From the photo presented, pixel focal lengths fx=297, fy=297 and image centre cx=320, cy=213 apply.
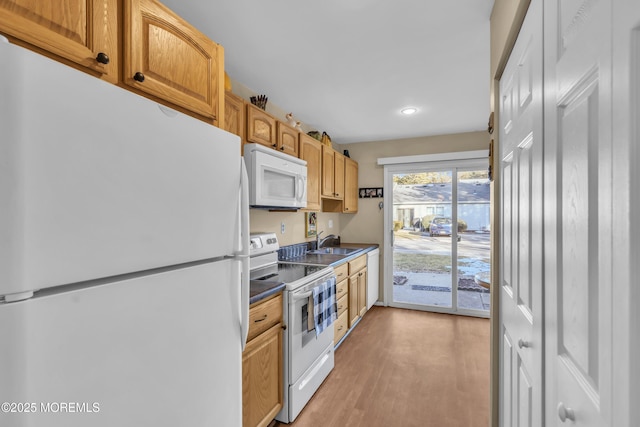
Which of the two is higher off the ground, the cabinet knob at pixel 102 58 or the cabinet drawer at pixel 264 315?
the cabinet knob at pixel 102 58

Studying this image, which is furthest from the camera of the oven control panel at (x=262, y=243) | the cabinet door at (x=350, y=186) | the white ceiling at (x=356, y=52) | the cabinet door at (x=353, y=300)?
the cabinet door at (x=350, y=186)

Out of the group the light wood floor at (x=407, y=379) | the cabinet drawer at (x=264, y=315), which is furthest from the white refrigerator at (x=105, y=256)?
the light wood floor at (x=407, y=379)

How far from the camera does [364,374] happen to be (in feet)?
8.19

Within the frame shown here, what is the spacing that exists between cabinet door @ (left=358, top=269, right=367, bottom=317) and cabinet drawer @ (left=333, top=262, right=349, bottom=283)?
48 cm

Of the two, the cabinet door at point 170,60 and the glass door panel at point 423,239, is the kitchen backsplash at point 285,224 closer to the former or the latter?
the glass door panel at point 423,239

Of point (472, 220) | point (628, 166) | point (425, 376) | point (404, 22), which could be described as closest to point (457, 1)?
point (404, 22)

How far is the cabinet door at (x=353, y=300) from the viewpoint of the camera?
10.8 feet

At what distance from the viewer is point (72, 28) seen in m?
0.92

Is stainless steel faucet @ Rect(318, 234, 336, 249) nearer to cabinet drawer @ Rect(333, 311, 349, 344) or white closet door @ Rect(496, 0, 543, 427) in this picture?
cabinet drawer @ Rect(333, 311, 349, 344)

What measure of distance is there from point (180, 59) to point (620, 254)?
156 cm

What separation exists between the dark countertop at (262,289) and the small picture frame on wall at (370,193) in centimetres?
279

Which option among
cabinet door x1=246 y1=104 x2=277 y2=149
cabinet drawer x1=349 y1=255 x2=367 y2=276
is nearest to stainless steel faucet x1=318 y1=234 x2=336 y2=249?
cabinet drawer x1=349 y1=255 x2=367 y2=276

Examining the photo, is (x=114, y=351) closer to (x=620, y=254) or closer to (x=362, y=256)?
(x=620, y=254)

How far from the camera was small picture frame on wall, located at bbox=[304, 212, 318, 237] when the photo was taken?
3652mm
